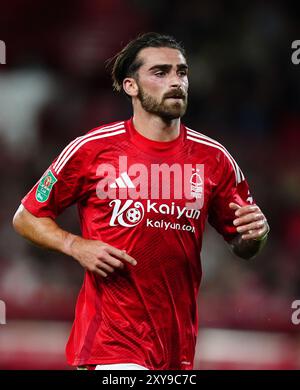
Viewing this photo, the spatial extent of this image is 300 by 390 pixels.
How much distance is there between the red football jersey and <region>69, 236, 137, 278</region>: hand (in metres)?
0.18

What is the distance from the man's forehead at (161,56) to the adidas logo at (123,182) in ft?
2.18

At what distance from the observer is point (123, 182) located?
14.8 feet

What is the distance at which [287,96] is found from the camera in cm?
977

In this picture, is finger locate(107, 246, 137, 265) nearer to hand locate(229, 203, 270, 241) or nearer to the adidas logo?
the adidas logo

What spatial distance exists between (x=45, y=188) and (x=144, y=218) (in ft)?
1.85

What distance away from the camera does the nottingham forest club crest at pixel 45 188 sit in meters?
4.56

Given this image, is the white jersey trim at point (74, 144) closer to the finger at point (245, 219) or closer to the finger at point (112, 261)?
the finger at point (112, 261)

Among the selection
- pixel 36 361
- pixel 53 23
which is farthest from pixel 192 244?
pixel 53 23

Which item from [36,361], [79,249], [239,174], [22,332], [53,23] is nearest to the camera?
[79,249]

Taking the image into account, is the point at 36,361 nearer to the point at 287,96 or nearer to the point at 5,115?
the point at 5,115

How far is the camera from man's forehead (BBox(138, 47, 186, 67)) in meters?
4.68

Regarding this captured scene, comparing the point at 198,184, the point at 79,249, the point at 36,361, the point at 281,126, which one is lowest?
the point at 36,361

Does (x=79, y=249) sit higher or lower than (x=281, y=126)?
lower

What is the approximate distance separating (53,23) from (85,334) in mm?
6469
